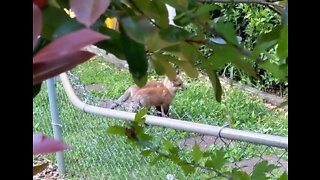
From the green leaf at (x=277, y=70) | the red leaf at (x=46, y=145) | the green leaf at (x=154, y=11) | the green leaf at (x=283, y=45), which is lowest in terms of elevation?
the red leaf at (x=46, y=145)

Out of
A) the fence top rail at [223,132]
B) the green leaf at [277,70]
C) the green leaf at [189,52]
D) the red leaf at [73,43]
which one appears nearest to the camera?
the red leaf at [73,43]

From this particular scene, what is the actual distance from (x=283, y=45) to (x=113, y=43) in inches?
5.4

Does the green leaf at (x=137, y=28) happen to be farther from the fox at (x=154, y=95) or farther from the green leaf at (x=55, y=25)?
the fox at (x=154, y=95)

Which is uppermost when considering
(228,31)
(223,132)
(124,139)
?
(124,139)

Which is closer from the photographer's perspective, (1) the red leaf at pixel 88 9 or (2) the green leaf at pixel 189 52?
(1) the red leaf at pixel 88 9

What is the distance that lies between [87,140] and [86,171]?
0.22m

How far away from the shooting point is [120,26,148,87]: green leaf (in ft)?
1.30

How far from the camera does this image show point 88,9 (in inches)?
13.1

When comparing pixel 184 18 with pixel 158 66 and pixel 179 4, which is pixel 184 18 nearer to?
pixel 179 4

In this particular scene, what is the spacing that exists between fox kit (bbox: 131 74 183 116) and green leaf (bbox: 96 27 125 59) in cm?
395

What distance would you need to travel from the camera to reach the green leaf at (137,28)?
0.38 m

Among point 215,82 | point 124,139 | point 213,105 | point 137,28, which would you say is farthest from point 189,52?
point 213,105

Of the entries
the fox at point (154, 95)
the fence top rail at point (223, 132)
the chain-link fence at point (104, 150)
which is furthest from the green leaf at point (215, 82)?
the fox at point (154, 95)

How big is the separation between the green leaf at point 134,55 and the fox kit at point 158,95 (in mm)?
3986
